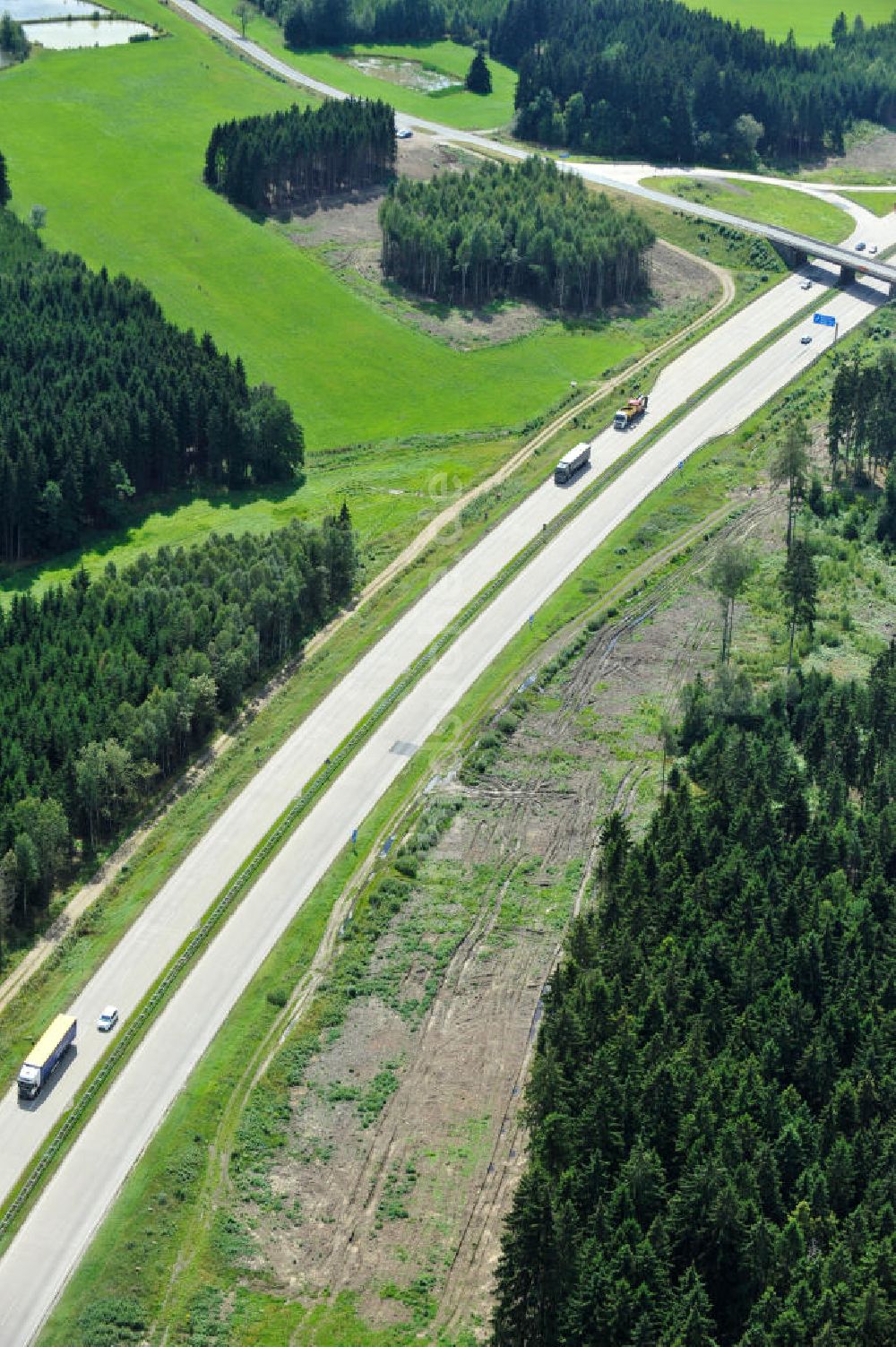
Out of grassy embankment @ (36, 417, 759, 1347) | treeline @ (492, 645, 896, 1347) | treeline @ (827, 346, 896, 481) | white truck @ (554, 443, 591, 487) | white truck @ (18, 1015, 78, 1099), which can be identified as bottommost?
grassy embankment @ (36, 417, 759, 1347)

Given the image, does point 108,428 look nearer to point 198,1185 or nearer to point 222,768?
point 222,768

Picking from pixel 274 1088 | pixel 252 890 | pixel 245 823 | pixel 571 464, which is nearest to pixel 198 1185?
pixel 274 1088

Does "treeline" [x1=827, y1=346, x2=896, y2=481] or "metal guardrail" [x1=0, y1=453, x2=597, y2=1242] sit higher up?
"treeline" [x1=827, y1=346, x2=896, y2=481]

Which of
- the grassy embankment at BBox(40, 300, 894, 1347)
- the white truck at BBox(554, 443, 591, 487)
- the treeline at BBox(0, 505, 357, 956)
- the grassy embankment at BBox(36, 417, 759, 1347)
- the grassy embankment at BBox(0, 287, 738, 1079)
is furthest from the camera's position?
the white truck at BBox(554, 443, 591, 487)

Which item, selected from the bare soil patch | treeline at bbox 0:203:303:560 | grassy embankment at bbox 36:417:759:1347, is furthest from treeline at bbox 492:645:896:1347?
treeline at bbox 0:203:303:560

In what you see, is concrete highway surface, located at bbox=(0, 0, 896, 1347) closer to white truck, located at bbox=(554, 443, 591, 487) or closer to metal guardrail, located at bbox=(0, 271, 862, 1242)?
metal guardrail, located at bbox=(0, 271, 862, 1242)

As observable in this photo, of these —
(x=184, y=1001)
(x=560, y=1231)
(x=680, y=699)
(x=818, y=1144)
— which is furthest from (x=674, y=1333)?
(x=680, y=699)

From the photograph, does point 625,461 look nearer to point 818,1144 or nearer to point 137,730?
point 137,730
